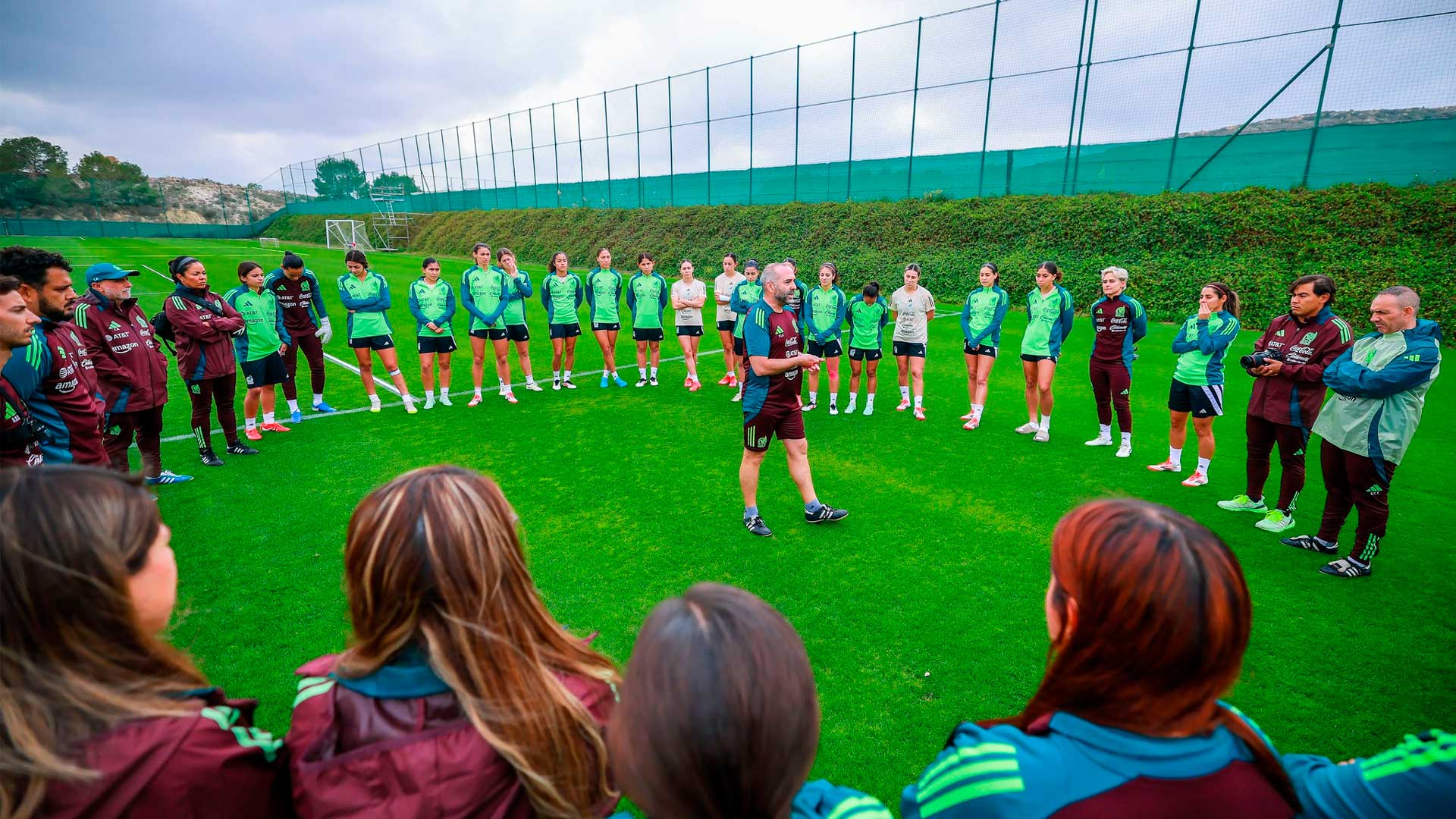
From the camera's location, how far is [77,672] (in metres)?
1.12

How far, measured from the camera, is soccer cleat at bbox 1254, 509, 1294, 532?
17.5 ft

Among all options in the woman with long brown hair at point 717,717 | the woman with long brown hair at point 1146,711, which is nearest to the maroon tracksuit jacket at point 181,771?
the woman with long brown hair at point 717,717

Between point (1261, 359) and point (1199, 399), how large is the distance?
1088 millimetres

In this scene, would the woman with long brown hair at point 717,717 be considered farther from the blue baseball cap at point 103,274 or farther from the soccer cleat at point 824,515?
the blue baseball cap at point 103,274

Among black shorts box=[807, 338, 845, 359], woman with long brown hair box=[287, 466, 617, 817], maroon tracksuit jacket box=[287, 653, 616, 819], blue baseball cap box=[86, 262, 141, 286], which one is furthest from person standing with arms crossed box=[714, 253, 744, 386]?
maroon tracksuit jacket box=[287, 653, 616, 819]

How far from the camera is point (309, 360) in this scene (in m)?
8.52

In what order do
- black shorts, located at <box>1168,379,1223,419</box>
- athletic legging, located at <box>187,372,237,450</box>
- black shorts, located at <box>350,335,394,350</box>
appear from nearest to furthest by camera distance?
black shorts, located at <box>1168,379,1223,419</box>
athletic legging, located at <box>187,372,237,450</box>
black shorts, located at <box>350,335,394,350</box>

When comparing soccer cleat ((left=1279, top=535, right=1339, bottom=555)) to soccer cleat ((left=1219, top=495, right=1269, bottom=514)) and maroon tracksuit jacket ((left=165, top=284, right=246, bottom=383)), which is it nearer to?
soccer cleat ((left=1219, top=495, right=1269, bottom=514))

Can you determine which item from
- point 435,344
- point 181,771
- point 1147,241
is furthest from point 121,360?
point 1147,241

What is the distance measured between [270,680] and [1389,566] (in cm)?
722

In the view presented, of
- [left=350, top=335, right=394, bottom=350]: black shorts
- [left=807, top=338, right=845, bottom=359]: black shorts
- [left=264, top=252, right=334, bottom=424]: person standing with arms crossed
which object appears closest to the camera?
[left=264, top=252, right=334, bottom=424]: person standing with arms crossed

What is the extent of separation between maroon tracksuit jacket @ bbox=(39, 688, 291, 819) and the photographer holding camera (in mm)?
5986

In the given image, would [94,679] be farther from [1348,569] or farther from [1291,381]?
[1291,381]

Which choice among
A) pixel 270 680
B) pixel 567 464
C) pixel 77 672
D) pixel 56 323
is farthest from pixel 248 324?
pixel 77 672
